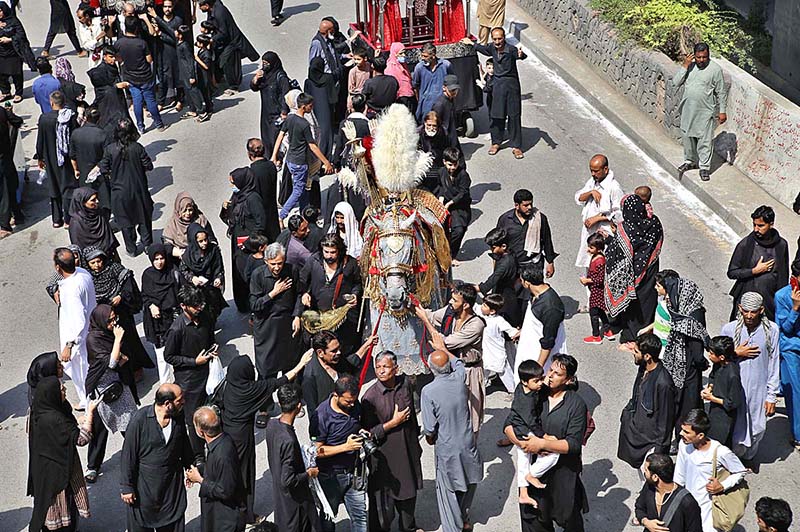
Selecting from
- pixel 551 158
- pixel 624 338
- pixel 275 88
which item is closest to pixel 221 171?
pixel 275 88

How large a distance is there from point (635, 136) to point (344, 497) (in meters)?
9.09

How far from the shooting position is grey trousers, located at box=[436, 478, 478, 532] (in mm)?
8891

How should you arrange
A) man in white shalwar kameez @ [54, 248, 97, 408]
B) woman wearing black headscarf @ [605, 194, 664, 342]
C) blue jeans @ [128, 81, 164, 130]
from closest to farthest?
man in white shalwar kameez @ [54, 248, 97, 408], woman wearing black headscarf @ [605, 194, 664, 342], blue jeans @ [128, 81, 164, 130]

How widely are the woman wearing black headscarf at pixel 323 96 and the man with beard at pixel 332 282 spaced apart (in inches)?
200

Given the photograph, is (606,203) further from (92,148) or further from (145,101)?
(145,101)

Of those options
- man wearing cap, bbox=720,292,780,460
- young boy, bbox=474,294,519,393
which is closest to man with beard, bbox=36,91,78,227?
young boy, bbox=474,294,519,393

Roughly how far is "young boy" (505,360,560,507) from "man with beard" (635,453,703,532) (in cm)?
81

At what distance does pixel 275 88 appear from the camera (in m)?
15.3

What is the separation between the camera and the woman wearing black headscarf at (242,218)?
12.2 metres

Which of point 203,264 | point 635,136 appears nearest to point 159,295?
point 203,264

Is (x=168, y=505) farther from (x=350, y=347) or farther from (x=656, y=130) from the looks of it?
(x=656, y=130)

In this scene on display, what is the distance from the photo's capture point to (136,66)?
54.9ft

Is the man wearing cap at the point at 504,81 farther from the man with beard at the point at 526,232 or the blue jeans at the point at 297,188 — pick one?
the man with beard at the point at 526,232

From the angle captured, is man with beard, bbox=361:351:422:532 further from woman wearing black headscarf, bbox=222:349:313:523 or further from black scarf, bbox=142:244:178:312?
black scarf, bbox=142:244:178:312
